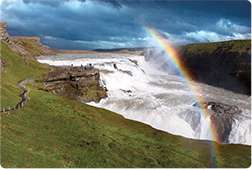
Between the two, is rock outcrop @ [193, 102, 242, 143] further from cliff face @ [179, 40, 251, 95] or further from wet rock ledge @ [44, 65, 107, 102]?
cliff face @ [179, 40, 251, 95]

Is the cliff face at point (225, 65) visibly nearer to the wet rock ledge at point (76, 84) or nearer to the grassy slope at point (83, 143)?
the wet rock ledge at point (76, 84)

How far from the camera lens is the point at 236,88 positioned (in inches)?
4107

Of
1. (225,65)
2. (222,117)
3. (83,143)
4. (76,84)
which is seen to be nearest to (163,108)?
(222,117)

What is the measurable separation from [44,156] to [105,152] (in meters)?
7.02

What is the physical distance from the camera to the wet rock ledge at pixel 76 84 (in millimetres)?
64394

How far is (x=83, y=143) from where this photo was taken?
1268 inches

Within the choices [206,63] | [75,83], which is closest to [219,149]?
[75,83]

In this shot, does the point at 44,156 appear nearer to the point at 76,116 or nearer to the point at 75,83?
the point at 76,116

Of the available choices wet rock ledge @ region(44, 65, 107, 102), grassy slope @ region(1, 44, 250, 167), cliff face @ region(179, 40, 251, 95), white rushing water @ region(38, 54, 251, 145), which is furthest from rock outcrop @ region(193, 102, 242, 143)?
cliff face @ region(179, 40, 251, 95)

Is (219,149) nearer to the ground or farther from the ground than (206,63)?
nearer to the ground

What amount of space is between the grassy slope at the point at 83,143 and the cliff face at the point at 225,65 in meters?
56.9

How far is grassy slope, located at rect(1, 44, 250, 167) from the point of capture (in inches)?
1035

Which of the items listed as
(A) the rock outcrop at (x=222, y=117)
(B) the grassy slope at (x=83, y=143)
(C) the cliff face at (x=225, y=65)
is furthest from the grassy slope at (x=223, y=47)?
(B) the grassy slope at (x=83, y=143)

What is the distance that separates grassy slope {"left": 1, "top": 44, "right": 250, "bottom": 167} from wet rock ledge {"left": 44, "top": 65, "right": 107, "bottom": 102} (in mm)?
16172
